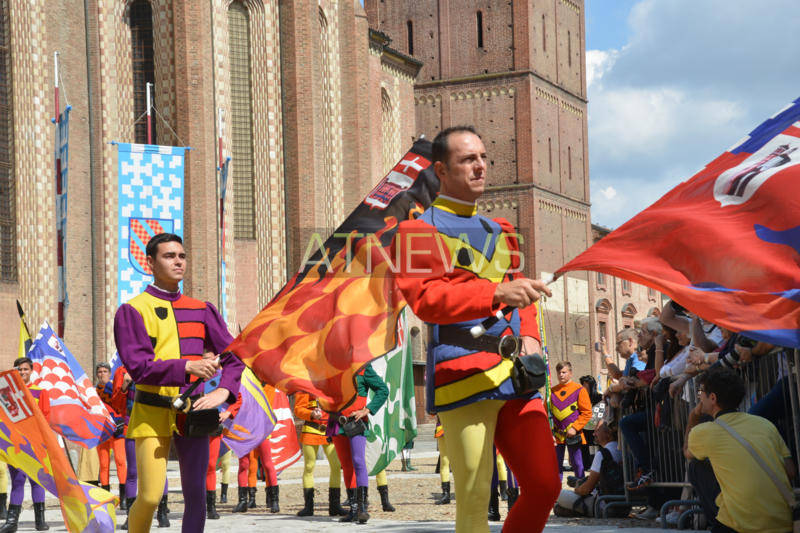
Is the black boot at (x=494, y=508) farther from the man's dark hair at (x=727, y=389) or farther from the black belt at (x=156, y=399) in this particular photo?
the black belt at (x=156, y=399)

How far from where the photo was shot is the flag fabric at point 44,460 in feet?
26.5

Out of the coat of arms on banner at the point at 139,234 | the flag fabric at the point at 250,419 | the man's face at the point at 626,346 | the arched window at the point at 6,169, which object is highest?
the arched window at the point at 6,169

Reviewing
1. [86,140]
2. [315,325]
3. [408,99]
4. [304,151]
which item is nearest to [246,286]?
[304,151]

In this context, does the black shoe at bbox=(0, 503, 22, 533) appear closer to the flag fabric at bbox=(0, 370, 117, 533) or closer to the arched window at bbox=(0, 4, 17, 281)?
the flag fabric at bbox=(0, 370, 117, 533)

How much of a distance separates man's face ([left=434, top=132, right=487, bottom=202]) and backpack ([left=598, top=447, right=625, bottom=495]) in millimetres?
7116

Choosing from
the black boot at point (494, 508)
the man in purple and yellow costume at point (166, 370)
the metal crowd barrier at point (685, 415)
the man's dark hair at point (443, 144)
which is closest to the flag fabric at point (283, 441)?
the black boot at point (494, 508)

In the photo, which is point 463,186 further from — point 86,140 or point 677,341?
point 86,140

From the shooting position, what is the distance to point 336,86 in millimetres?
41656


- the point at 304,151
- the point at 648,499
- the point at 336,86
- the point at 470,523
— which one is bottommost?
the point at 648,499

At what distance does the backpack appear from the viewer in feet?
38.2

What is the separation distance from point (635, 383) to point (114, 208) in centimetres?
2358

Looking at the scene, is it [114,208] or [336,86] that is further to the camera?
[336,86]

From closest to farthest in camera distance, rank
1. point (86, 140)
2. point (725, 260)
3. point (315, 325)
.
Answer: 1. point (725, 260)
2. point (315, 325)
3. point (86, 140)

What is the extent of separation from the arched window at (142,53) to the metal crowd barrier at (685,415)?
25.4 meters
